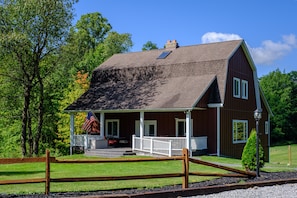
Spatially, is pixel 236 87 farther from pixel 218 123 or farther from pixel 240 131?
pixel 218 123

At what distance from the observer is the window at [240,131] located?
26781 millimetres

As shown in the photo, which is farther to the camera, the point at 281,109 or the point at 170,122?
the point at 281,109

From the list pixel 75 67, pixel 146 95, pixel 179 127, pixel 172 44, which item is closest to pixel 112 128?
A: pixel 146 95

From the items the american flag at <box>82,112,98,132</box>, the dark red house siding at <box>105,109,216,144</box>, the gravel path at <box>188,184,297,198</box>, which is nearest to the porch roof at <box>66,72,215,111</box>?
the american flag at <box>82,112,98,132</box>

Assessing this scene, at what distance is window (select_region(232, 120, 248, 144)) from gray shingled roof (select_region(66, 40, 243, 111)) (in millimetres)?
3263

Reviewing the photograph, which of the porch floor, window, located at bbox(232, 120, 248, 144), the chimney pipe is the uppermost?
the chimney pipe

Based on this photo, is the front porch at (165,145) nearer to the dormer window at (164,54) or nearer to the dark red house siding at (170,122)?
the dark red house siding at (170,122)

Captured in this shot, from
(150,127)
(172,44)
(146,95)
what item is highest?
(172,44)

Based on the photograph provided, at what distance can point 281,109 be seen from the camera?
58.0m

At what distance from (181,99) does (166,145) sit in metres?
2.81

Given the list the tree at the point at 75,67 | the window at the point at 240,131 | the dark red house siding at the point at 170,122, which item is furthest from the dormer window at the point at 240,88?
the tree at the point at 75,67

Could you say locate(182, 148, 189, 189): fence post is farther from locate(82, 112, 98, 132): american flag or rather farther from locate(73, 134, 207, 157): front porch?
locate(82, 112, 98, 132): american flag

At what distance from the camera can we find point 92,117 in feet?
87.0

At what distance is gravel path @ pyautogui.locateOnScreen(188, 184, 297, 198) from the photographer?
10266 millimetres
